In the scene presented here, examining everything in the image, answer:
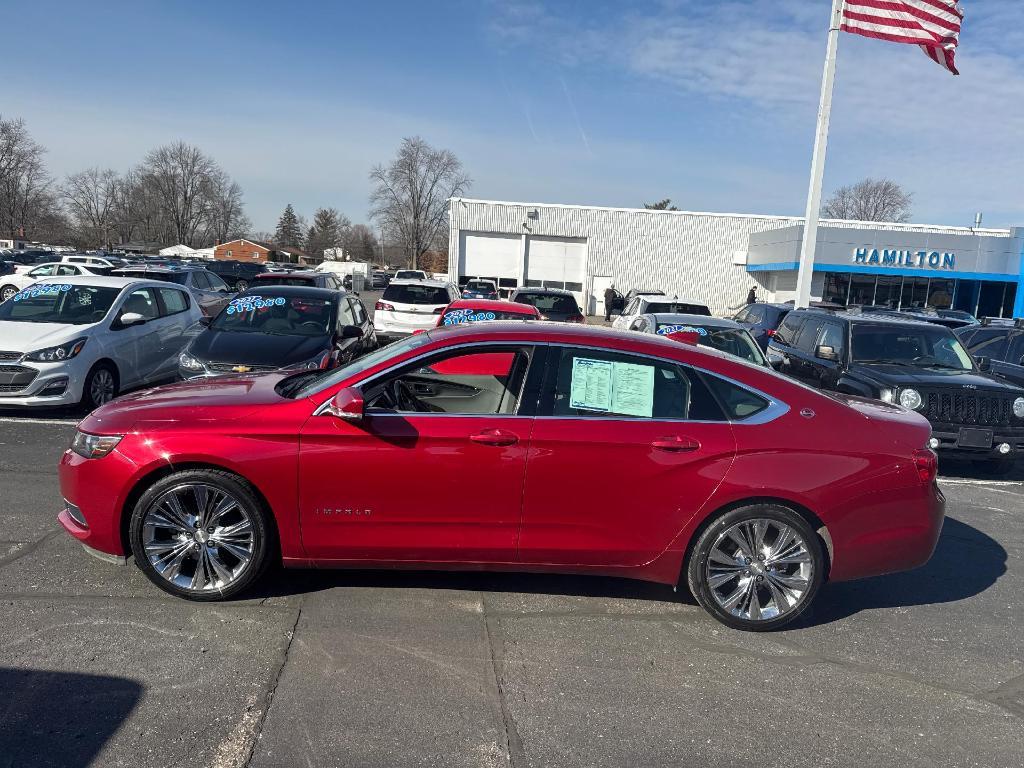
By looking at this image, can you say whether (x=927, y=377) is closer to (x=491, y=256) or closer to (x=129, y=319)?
(x=129, y=319)

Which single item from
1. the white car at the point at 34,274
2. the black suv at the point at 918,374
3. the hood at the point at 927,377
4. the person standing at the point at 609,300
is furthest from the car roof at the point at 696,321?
the white car at the point at 34,274

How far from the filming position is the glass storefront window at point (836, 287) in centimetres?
3381

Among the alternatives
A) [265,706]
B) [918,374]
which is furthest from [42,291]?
[918,374]

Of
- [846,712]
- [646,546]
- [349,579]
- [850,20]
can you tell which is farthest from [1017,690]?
[850,20]

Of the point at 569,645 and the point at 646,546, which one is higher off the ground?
the point at 646,546

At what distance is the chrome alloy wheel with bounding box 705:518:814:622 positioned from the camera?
4.09 m

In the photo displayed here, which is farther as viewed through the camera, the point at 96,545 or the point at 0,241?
the point at 0,241

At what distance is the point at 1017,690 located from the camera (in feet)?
12.1

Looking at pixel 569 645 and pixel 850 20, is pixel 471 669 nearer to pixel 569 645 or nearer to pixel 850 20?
pixel 569 645

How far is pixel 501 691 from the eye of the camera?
341cm

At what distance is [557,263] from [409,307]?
26.7 metres

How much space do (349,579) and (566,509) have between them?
4.81 feet

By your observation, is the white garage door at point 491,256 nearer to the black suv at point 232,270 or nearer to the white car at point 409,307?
the black suv at point 232,270

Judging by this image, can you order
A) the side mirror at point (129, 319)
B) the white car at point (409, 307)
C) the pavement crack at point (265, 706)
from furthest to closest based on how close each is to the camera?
the white car at point (409, 307) → the side mirror at point (129, 319) → the pavement crack at point (265, 706)
